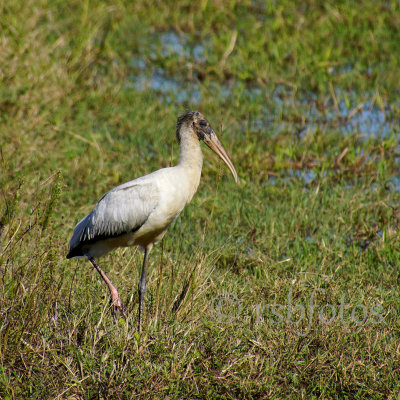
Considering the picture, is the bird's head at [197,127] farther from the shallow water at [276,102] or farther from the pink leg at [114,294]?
the shallow water at [276,102]

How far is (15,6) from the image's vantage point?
8.33m

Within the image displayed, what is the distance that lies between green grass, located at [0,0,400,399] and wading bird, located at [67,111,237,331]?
179 millimetres

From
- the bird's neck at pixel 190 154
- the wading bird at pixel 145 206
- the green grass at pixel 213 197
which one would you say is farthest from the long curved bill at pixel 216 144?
the green grass at pixel 213 197

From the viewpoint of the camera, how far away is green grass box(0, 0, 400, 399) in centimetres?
381

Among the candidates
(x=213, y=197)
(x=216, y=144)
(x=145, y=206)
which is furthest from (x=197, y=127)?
(x=213, y=197)

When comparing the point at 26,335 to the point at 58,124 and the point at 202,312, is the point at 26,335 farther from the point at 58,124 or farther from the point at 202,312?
the point at 58,124

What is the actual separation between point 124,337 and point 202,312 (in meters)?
0.60

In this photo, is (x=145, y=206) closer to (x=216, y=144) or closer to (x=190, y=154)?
(x=190, y=154)

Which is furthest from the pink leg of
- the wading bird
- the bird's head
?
the bird's head

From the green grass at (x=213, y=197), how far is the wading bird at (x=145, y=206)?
0.18 meters

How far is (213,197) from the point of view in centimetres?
614

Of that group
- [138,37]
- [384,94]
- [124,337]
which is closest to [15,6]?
[138,37]

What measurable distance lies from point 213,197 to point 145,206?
1.73m

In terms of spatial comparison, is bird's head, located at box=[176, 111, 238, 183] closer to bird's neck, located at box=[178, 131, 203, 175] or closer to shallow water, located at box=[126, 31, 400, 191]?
bird's neck, located at box=[178, 131, 203, 175]
